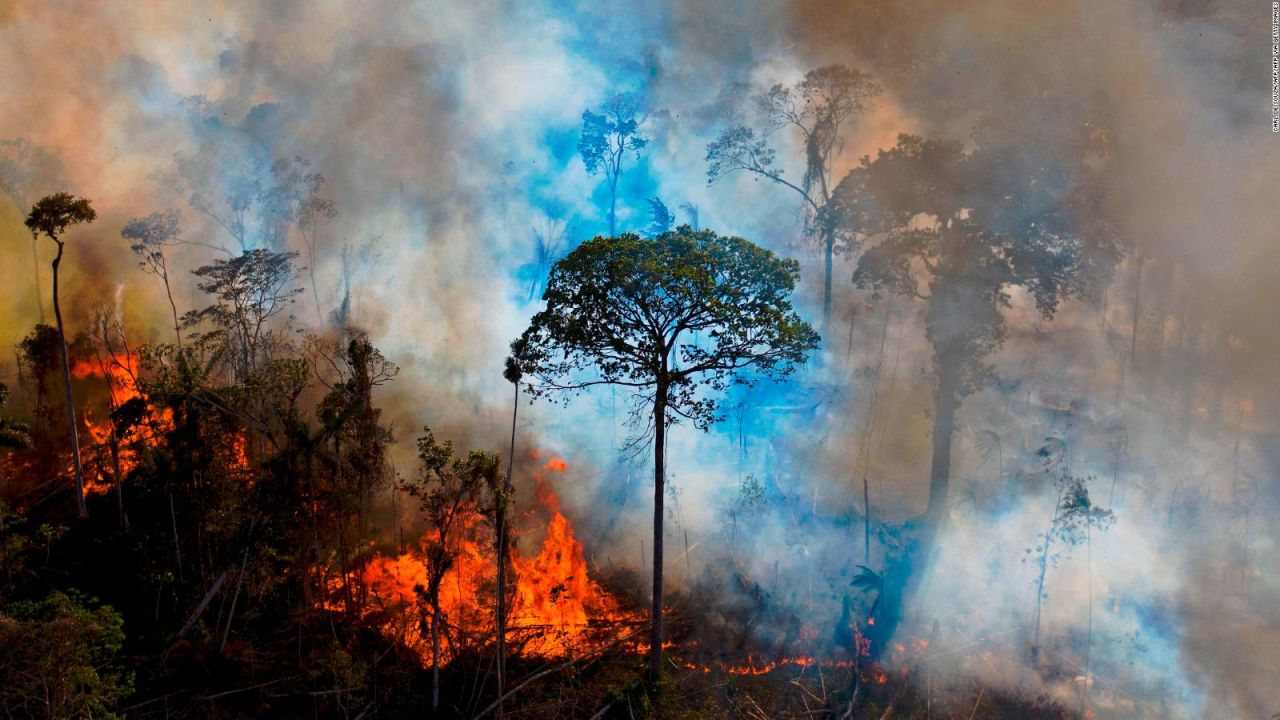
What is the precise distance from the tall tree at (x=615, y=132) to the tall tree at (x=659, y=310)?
19.1 m

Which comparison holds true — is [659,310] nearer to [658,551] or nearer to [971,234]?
[658,551]

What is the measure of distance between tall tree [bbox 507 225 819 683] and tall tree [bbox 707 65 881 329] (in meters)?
15.9

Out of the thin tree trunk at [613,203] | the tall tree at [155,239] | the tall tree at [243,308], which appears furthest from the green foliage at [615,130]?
the tall tree at [155,239]

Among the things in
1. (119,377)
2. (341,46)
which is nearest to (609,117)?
(341,46)

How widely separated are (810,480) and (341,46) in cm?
3352

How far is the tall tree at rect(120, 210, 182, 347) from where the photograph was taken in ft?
125

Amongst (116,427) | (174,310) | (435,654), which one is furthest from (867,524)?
(174,310)

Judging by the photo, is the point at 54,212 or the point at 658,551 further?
the point at 54,212

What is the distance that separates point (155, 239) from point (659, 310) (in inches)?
1236

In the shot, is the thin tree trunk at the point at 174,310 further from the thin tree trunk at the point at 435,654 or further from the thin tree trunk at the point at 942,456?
the thin tree trunk at the point at 942,456

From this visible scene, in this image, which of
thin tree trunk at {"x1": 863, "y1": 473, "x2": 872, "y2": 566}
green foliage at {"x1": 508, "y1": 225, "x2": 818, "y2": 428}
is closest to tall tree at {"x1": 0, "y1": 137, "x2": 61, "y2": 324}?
green foliage at {"x1": 508, "y1": 225, "x2": 818, "y2": 428}

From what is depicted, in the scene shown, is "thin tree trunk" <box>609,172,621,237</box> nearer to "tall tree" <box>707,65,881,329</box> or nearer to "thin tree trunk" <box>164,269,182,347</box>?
"tall tree" <box>707,65,881,329</box>

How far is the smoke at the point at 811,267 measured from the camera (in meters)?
26.4

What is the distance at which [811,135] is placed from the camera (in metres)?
36.6
